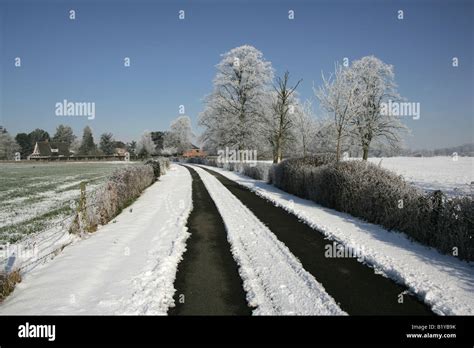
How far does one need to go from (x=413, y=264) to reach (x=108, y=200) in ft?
30.3

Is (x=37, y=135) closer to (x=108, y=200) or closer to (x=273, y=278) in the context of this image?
(x=108, y=200)

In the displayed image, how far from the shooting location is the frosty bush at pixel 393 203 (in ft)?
19.2

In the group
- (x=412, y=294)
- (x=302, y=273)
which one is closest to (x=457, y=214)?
(x=412, y=294)

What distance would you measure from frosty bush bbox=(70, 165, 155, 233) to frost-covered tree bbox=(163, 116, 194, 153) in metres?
78.3

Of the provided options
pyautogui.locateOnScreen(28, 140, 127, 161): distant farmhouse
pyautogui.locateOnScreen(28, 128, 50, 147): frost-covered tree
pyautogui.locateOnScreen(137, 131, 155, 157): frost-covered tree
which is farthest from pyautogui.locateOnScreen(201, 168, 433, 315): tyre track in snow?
pyautogui.locateOnScreen(28, 128, 50, 147): frost-covered tree

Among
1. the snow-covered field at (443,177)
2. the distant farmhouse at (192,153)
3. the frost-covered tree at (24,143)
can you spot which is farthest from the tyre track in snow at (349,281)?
the frost-covered tree at (24,143)

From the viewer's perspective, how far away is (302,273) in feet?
17.0

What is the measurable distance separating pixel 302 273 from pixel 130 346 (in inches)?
122

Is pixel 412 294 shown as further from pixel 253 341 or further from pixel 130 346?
pixel 130 346

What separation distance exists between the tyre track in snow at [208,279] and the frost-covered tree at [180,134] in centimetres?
8561

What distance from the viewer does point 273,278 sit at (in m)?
5.01

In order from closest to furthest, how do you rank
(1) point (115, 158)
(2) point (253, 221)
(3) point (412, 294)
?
1. (3) point (412, 294)
2. (2) point (253, 221)
3. (1) point (115, 158)

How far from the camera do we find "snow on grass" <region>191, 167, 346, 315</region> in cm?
403

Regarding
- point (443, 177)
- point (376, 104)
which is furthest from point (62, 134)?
point (443, 177)
